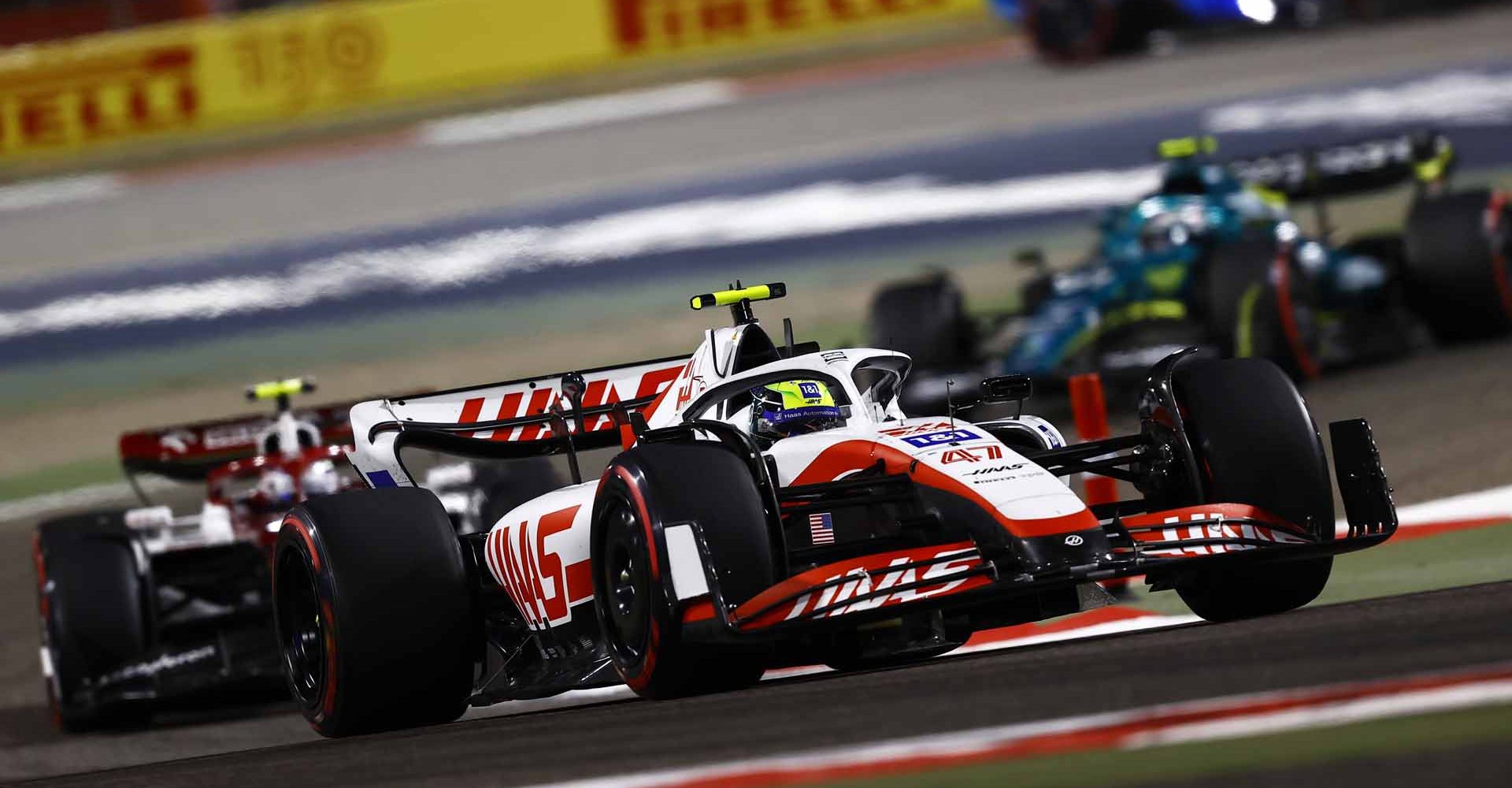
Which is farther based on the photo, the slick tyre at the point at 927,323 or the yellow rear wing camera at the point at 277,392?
the slick tyre at the point at 927,323

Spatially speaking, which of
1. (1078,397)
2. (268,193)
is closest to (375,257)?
(268,193)

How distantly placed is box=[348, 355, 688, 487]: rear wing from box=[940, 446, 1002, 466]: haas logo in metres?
2.36

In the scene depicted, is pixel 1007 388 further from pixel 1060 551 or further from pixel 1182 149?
pixel 1182 149

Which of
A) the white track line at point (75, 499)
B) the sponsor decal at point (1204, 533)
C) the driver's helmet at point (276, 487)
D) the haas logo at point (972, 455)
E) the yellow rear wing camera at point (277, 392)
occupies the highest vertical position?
the haas logo at point (972, 455)

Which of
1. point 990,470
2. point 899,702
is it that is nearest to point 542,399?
point 990,470

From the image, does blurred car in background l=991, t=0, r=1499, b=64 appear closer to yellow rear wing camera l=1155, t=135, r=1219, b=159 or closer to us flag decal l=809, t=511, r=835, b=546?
yellow rear wing camera l=1155, t=135, r=1219, b=159

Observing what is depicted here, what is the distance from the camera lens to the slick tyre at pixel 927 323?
55.1 feet

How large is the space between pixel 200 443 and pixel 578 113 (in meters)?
16.4

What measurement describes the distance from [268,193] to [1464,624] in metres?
22.2

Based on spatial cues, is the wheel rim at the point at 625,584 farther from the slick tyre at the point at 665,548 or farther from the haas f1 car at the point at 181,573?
the haas f1 car at the point at 181,573

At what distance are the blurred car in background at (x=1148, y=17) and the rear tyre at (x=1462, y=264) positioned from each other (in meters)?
11.1

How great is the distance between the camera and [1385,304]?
17.2 meters

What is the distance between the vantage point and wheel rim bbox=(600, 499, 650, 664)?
25.2ft

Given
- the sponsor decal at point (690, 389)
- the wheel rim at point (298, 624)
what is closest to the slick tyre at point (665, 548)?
the sponsor decal at point (690, 389)
